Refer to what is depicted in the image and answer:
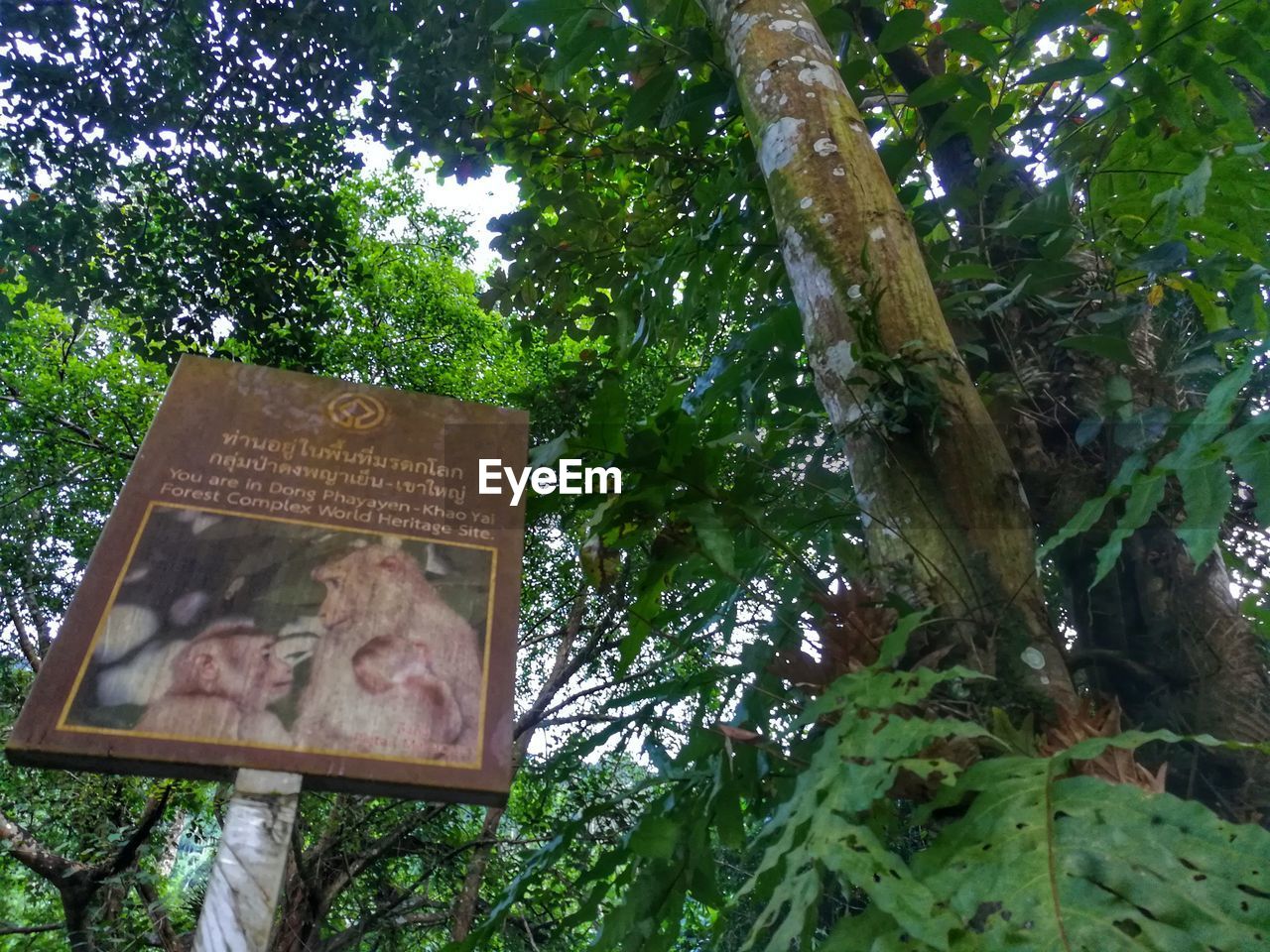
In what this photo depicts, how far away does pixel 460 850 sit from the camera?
5.95m

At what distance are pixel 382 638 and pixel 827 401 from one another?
1.07 meters

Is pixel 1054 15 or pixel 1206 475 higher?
pixel 1054 15

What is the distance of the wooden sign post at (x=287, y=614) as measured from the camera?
68.9 inches

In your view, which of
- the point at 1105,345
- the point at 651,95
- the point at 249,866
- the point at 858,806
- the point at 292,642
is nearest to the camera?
the point at 858,806

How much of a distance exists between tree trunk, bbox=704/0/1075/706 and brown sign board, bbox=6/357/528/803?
0.86 m

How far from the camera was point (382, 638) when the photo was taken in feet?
6.60

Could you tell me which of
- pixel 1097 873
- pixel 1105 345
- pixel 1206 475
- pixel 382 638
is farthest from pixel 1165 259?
pixel 382 638

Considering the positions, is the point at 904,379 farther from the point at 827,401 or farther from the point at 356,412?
the point at 356,412

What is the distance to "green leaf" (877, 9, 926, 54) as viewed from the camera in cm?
246

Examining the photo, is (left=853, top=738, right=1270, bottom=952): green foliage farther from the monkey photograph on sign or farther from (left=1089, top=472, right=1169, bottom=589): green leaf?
the monkey photograph on sign

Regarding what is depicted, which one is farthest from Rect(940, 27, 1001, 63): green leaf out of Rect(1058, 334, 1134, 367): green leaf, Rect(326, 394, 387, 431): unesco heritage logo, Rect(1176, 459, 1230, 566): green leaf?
Rect(326, 394, 387, 431): unesco heritage logo

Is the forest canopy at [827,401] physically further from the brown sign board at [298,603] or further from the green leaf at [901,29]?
the brown sign board at [298,603]

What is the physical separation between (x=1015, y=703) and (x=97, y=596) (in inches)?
68.8

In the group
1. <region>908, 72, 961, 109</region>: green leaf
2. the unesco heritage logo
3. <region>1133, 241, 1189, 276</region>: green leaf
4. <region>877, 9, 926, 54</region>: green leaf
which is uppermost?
<region>877, 9, 926, 54</region>: green leaf
